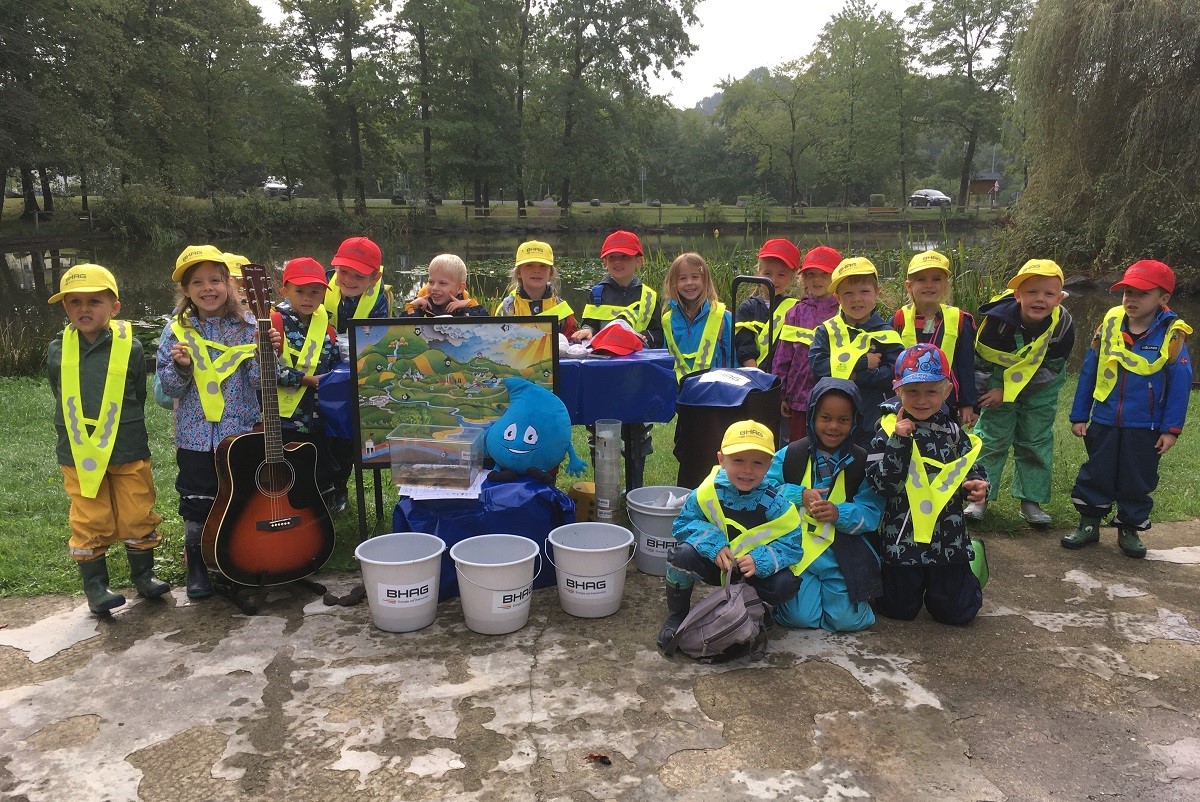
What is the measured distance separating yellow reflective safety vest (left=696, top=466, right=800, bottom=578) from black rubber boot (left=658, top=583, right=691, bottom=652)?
315mm

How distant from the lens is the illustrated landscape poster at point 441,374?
4.48 meters

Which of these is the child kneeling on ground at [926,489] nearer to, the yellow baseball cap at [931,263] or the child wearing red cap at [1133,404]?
the yellow baseball cap at [931,263]

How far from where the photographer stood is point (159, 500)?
5801 millimetres

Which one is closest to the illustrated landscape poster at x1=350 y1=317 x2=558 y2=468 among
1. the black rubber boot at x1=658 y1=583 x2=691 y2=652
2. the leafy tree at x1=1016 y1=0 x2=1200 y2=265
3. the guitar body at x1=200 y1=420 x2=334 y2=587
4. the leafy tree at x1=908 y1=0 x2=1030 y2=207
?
the guitar body at x1=200 y1=420 x2=334 y2=587

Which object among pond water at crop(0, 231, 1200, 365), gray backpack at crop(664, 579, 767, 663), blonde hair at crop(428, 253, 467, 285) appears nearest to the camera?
gray backpack at crop(664, 579, 767, 663)

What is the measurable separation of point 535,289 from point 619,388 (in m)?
1.21

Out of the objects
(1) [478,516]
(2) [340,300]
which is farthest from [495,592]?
(2) [340,300]

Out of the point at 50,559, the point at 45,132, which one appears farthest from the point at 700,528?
the point at 45,132

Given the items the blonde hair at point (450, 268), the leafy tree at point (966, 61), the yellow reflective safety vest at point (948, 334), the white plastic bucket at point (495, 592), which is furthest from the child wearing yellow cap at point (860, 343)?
the leafy tree at point (966, 61)

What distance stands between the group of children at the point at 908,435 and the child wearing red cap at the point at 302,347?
7.65 feet

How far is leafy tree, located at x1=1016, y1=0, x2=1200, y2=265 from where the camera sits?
53.3ft

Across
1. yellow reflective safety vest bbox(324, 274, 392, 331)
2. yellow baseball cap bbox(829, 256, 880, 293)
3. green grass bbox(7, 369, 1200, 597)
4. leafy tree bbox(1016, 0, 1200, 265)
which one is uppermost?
leafy tree bbox(1016, 0, 1200, 265)

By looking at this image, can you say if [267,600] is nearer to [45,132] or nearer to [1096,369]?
[1096,369]

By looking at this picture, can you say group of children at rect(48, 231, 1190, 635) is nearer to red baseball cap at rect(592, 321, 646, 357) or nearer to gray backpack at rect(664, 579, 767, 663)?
gray backpack at rect(664, 579, 767, 663)
